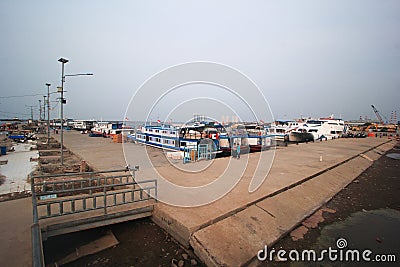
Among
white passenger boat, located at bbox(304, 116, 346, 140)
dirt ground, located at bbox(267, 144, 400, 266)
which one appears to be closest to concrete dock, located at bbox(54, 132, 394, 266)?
dirt ground, located at bbox(267, 144, 400, 266)

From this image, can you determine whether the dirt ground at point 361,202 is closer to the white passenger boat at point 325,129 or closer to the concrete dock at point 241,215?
the concrete dock at point 241,215

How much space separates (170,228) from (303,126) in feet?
151

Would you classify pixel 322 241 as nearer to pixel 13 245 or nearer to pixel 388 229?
pixel 388 229

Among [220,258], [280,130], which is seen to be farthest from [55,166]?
[280,130]

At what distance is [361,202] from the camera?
364 inches

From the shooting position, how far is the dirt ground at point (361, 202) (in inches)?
236

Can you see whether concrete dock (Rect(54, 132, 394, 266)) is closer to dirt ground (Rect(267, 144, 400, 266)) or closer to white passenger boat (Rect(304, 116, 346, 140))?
dirt ground (Rect(267, 144, 400, 266))

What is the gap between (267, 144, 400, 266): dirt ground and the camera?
5.99 meters

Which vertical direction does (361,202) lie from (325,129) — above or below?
below

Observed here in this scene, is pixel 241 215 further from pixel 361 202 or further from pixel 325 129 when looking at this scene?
pixel 325 129

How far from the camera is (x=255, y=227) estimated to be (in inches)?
233

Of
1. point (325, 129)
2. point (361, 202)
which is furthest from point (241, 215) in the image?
point (325, 129)

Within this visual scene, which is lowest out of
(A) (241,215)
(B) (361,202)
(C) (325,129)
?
(B) (361,202)

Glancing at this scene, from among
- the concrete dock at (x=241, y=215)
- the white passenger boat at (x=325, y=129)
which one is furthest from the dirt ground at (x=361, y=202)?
the white passenger boat at (x=325, y=129)
